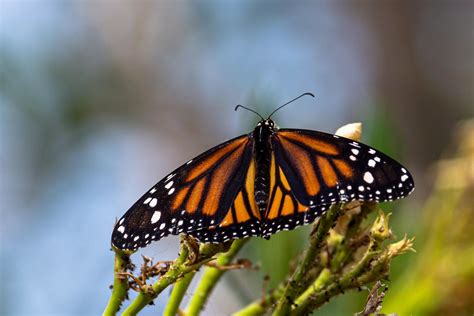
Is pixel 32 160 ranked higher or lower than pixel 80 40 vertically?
lower

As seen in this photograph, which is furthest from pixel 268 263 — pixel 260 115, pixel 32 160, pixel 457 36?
pixel 457 36

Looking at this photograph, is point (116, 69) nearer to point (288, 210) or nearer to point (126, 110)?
point (126, 110)

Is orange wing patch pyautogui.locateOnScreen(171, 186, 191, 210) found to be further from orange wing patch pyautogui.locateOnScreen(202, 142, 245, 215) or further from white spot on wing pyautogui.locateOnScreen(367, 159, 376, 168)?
white spot on wing pyautogui.locateOnScreen(367, 159, 376, 168)

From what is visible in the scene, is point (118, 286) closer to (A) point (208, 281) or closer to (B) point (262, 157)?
(A) point (208, 281)

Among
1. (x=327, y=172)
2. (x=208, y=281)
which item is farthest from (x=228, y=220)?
(x=327, y=172)

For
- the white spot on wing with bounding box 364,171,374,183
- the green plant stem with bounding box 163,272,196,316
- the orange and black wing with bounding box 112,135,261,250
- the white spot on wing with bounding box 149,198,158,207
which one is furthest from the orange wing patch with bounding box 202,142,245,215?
the white spot on wing with bounding box 364,171,374,183
